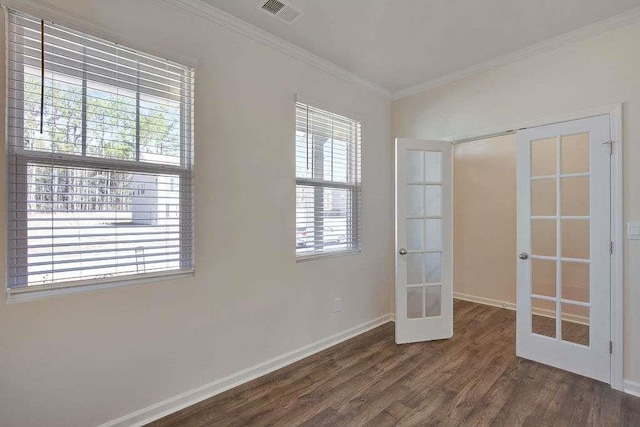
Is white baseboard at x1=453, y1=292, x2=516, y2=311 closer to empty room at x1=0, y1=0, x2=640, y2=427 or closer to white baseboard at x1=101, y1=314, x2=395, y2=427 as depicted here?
empty room at x1=0, y1=0, x2=640, y2=427

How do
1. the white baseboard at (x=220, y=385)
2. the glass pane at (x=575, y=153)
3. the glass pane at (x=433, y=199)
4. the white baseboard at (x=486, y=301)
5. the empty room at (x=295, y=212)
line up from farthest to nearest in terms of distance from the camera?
the white baseboard at (x=486, y=301)
the glass pane at (x=433, y=199)
the glass pane at (x=575, y=153)
the white baseboard at (x=220, y=385)
the empty room at (x=295, y=212)

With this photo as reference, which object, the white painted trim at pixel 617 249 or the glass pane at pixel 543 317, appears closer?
the white painted trim at pixel 617 249

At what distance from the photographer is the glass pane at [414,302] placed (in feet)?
10.2

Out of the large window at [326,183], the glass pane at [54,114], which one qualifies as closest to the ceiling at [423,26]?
the large window at [326,183]

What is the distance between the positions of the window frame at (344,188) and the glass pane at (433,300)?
833 mm

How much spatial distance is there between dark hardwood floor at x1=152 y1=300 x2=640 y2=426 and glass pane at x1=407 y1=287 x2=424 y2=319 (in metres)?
0.32

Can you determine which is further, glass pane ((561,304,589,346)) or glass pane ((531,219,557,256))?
glass pane ((531,219,557,256))

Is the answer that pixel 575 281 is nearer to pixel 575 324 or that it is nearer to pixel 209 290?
pixel 575 324

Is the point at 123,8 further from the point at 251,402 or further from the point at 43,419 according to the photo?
the point at 251,402

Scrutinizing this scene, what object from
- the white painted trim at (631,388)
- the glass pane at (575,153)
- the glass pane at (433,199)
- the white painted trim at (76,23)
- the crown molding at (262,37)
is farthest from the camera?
the glass pane at (433,199)

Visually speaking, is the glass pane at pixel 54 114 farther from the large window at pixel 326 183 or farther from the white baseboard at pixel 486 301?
the white baseboard at pixel 486 301

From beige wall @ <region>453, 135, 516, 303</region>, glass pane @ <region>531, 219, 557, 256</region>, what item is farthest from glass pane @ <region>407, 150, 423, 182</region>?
beige wall @ <region>453, 135, 516, 303</region>

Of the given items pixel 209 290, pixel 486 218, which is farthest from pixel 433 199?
pixel 209 290

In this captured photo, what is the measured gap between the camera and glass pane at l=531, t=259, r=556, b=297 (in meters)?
2.57
